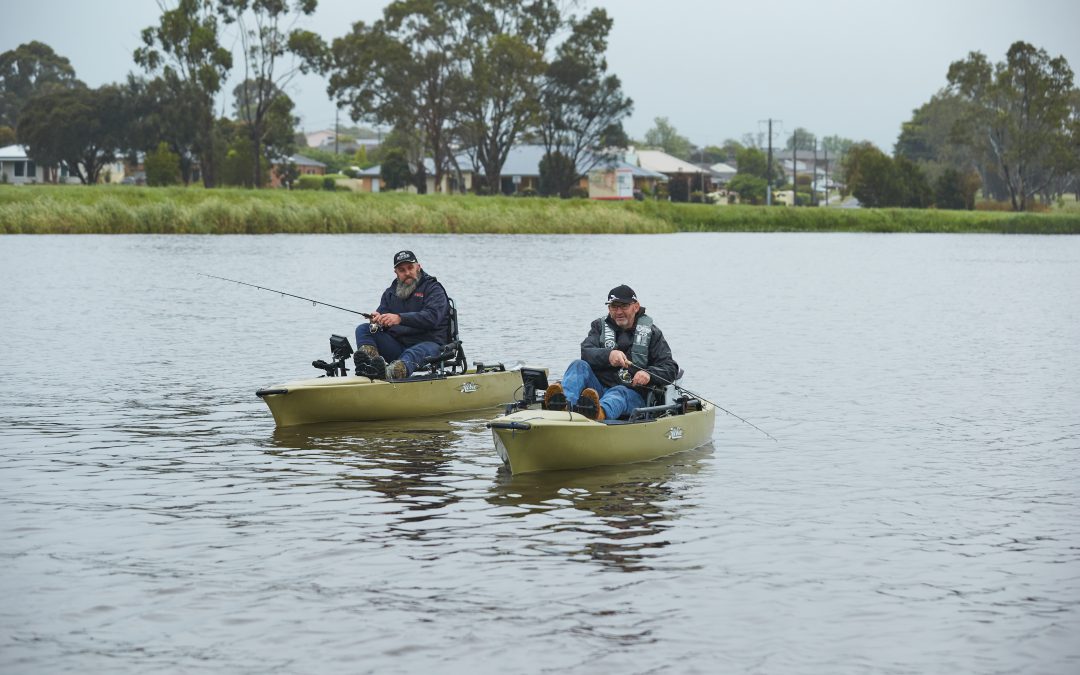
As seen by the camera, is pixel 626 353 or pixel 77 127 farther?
pixel 77 127

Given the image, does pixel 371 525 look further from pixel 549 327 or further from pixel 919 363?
pixel 549 327

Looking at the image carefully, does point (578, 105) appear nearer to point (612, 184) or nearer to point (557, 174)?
point (557, 174)

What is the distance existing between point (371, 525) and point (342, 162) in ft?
557

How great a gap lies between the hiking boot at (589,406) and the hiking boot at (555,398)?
0.14m

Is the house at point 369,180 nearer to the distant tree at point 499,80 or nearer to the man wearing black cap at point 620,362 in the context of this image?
the distant tree at point 499,80

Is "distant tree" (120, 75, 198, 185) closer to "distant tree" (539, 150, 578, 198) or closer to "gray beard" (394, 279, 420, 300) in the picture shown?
"distant tree" (539, 150, 578, 198)

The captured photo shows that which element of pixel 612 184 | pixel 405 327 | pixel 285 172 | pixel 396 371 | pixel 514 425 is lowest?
pixel 514 425

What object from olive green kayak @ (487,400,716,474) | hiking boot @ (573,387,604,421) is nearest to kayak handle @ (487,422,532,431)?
olive green kayak @ (487,400,716,474)

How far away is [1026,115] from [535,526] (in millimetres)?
121078

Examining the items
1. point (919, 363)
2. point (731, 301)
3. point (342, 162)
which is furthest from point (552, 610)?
point (342, 162)

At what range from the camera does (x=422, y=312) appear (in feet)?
57.6

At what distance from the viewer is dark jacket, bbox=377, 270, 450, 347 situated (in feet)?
57.8

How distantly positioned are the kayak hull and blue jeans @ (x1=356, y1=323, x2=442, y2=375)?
0.81 feet

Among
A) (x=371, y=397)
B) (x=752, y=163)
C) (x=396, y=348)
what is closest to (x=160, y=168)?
(x=396, y=348)
